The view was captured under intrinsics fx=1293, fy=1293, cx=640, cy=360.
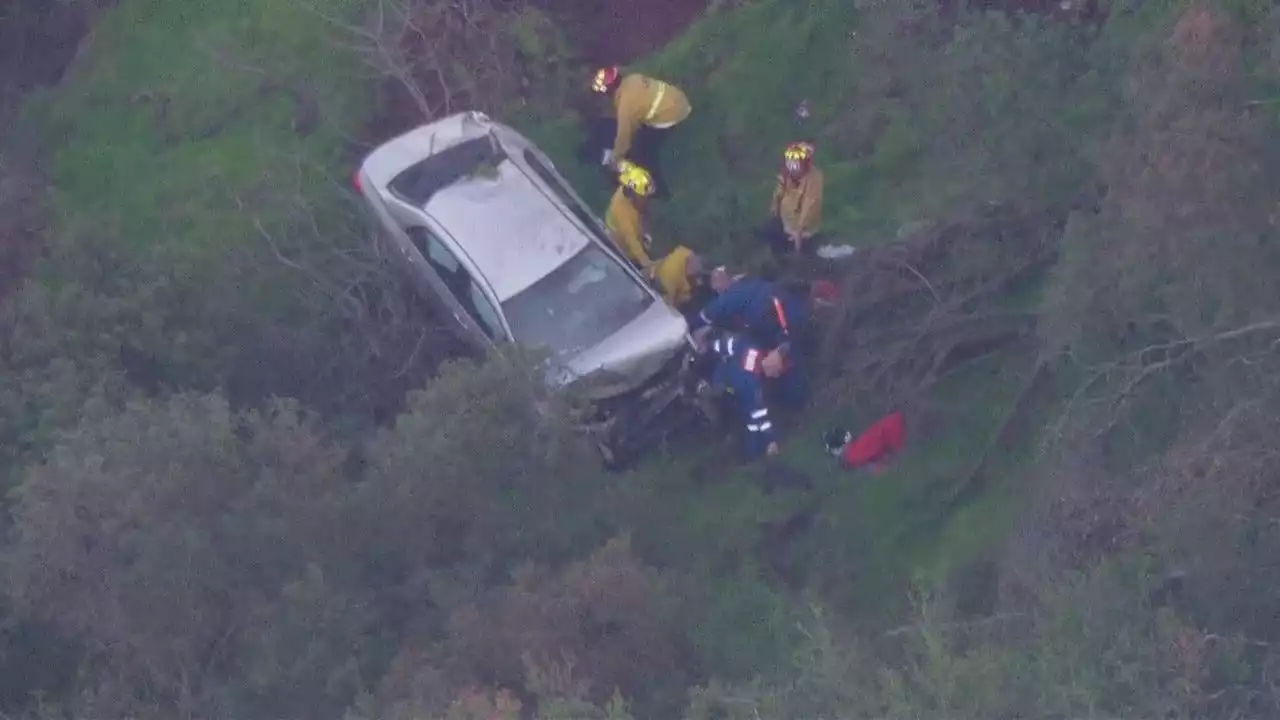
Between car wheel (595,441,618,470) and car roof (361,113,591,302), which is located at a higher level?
car roof (361,113,591,302)

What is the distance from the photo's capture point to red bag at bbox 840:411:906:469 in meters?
8.94

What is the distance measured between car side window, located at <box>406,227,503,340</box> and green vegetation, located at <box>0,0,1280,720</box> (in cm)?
46

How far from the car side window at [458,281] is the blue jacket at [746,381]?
1.56 metres

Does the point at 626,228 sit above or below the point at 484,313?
above

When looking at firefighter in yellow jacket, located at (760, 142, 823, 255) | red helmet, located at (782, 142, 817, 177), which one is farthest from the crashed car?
red helmet, located at (782, 142, 817, 177)

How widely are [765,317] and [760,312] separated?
0.16ft

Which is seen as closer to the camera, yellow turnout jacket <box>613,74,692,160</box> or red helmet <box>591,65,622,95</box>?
yellow turnout jacket <box>613,74,692,160</box>

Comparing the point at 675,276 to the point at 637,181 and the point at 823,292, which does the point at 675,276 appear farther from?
the point at 823,292

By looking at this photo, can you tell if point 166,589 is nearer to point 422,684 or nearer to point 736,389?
point 422,684

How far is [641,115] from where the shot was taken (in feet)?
33.3

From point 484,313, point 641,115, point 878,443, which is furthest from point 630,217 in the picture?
point 878,443

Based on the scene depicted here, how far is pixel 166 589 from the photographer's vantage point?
6996 millimetres

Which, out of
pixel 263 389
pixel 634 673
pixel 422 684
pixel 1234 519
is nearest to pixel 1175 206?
pixel 1234 519

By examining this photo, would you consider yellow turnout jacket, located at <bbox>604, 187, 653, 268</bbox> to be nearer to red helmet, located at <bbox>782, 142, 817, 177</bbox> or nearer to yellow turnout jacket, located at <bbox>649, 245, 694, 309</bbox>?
yellow turnout jacket, located at <bbox>649, 245, 694, 309</bbox>
